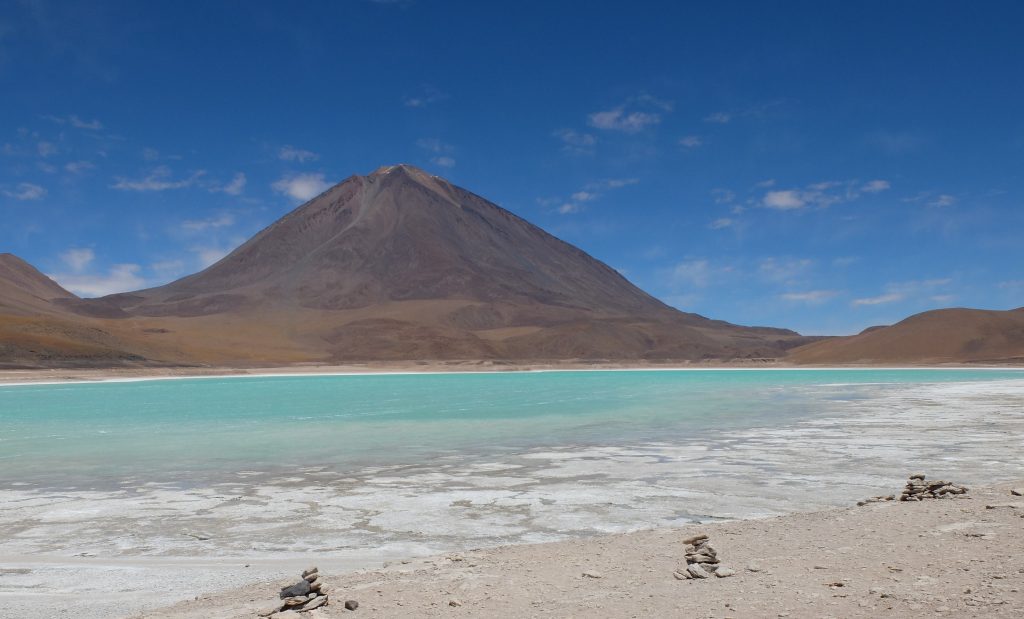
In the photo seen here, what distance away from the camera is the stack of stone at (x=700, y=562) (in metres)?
4.92

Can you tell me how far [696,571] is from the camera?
4.92m

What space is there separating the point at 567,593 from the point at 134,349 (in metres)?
76.9

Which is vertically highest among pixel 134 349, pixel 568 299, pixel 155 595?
pixel 568 299

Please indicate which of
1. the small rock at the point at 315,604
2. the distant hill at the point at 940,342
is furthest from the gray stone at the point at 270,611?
the distant hill at the point at 940,342

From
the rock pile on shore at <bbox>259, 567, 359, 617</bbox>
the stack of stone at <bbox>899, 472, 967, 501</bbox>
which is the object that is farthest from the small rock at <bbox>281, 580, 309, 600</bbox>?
the stack of stone at <bbox>899, 472, 967, 501</bbox>

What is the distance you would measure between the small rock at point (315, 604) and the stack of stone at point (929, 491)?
220 inches

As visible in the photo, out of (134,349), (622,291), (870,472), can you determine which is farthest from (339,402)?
(622,291)

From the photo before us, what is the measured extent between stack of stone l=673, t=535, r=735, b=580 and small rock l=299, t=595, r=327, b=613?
2.18 metres

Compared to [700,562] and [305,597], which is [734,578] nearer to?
[700,562]

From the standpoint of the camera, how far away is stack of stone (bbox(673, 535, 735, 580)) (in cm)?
492

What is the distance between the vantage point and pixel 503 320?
126m

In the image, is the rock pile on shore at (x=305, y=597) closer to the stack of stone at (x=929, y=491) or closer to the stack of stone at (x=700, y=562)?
the stack of stone at (x=700, y=562)

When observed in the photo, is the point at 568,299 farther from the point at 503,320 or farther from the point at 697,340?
the point at 697,340

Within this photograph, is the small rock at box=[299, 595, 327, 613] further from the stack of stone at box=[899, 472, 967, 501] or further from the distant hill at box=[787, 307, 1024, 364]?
the distant hill at box=[787, 307, 1024, 364]
